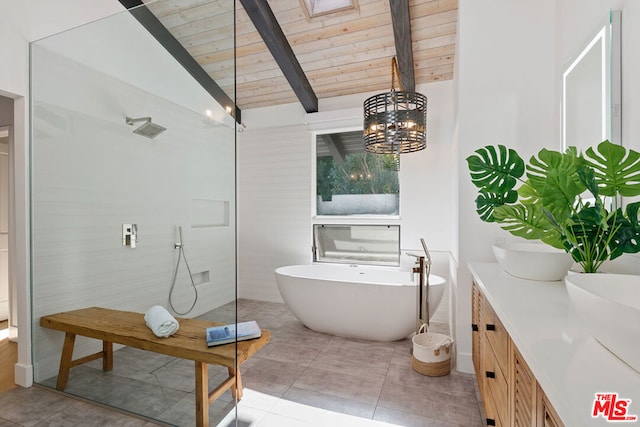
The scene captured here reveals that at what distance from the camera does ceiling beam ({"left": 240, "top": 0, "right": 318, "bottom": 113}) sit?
2836 mm

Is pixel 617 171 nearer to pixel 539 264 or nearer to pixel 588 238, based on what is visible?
pixel 588 238

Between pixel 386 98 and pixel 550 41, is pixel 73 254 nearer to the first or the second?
pixel 386 98

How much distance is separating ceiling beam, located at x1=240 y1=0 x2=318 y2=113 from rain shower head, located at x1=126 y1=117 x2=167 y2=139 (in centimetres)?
165

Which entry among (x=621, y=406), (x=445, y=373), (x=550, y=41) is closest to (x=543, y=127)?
(x=550, y=41)

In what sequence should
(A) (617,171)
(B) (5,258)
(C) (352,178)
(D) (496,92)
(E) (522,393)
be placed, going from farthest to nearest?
1. (C) (352,178)
2. (B) (5,258)
3. (D) (496,92)
4. (A) (617,171)
5. (E) (522,393)

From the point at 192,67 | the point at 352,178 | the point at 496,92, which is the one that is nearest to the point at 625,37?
the point at 496,92

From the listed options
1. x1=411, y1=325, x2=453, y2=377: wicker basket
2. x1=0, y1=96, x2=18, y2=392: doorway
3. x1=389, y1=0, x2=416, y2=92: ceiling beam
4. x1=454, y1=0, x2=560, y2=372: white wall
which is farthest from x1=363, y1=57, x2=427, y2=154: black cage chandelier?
x1=0, y1=96, x2=18, y2=392: doorway

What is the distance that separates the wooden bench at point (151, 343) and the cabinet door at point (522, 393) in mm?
1281

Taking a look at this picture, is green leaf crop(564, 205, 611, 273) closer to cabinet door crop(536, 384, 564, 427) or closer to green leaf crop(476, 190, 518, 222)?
green leaf crop(476, 190, 518, 222)

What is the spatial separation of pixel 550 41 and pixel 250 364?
3.27 m

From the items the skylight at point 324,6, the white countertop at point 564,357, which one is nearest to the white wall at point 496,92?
the skylight at point 324,6

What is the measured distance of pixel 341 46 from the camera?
3.33 m

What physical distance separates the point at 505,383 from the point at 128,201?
2.08m

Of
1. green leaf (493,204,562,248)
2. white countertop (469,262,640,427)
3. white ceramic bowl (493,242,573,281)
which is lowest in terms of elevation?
white countertop (469,262,640,427)
